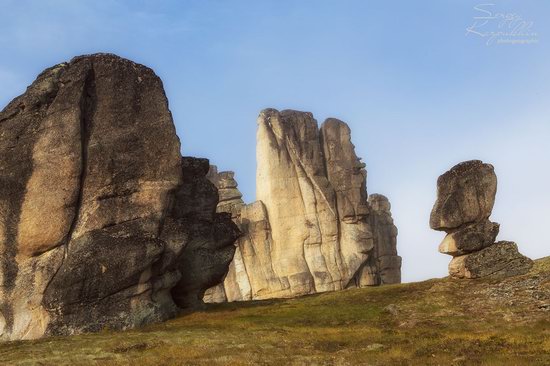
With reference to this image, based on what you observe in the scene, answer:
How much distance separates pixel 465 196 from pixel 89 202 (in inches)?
1410

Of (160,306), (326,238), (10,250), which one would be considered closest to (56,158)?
(10,250)

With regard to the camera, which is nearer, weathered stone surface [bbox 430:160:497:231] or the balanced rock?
weathered stone surface [bbox 430:160:497:231]

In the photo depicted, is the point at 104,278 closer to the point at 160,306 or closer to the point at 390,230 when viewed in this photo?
the point at 160,306

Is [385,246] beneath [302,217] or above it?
beneath

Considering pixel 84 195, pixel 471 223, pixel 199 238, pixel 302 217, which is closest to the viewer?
pixel 84 195

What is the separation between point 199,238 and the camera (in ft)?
231

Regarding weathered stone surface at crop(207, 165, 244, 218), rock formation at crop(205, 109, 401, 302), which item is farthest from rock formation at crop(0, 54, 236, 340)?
weathered stone surface at crop(207, 165, 244, 218)

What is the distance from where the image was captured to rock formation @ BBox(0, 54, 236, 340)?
190ft

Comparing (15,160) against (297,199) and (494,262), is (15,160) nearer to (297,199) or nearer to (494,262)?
(494,262)

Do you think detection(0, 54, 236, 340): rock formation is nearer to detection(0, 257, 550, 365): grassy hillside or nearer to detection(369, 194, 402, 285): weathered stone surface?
detection(0, 257, 550, 365): grassy hillside

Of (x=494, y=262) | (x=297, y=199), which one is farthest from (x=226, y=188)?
(x=494, y=262)

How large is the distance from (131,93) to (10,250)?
17.2 m

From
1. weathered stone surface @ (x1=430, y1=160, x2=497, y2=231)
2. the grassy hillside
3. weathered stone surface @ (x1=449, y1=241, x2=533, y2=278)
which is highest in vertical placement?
weathered stone surface @ (x1=430, y1=160, x2=497, y2=231)

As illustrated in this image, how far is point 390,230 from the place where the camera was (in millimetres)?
143000
